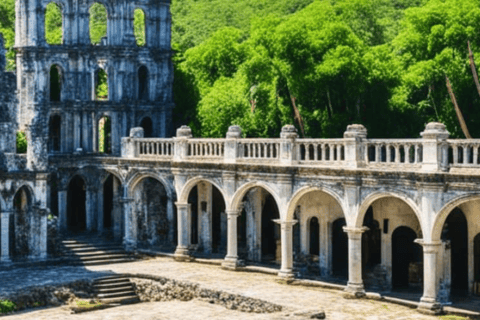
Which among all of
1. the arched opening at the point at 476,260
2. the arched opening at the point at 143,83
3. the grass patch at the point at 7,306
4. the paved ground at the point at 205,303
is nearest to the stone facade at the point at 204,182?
the arched opening at the point at 476,260

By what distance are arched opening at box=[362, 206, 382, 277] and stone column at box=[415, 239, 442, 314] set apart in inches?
214

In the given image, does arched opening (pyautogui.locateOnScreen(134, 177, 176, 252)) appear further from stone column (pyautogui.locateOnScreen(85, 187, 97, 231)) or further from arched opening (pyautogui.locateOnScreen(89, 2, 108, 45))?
arched opening (pyautogui.locateOnScreen(89, 2, 108, 45))

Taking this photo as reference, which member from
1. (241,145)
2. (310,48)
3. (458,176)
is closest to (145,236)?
(241,145)

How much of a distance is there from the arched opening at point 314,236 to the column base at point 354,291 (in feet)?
18.3

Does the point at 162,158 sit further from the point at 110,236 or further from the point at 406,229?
the point at 406,229

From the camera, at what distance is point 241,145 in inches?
1478

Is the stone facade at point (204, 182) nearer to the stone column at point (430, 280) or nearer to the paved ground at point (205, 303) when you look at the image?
the stone column at point (430, 280)

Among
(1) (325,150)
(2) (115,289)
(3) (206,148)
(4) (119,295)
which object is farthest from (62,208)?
(1) (325,150)

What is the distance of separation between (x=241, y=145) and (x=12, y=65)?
701 inches

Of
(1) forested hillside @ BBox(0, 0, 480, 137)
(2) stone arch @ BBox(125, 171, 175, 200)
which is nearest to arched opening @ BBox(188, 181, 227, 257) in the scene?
(2) stone arch @ BBox(125, 171, 175, 200)

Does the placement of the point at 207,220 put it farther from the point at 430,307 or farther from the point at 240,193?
the point at 430,307

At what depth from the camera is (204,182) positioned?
42594 mm

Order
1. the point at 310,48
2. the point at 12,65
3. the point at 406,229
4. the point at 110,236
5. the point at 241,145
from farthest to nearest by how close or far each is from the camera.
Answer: the point at 12,65 < the point at 110,236 < the point at 310,48 < the point at 241,145 < the point at 406,229

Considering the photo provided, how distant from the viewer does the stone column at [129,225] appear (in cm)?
4212
